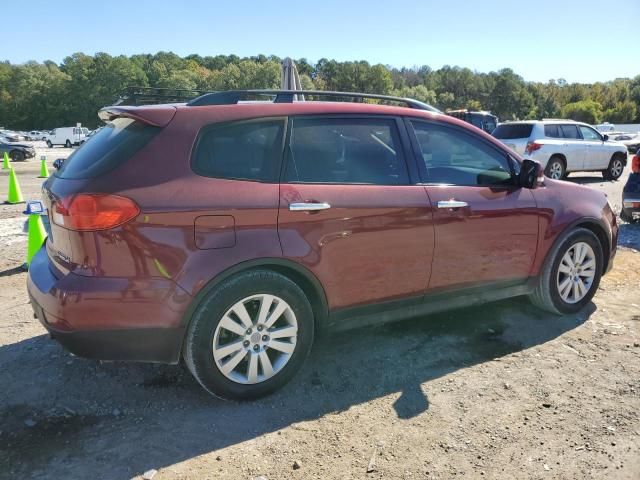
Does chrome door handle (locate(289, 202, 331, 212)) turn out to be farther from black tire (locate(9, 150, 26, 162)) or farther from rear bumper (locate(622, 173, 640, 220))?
black tire (locate(9, 150, 26, 162))

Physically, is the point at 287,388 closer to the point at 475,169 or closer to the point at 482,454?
the point at 482,454

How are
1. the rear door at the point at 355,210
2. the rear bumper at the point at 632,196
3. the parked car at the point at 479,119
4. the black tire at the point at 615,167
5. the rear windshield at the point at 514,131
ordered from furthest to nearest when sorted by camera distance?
the parked car at the point at 479,119
the black tire at the point at 615,167
the rear windshield at the point at 514,131
the rear bumper at the point at 632,196
the rear door at the point at 355,210

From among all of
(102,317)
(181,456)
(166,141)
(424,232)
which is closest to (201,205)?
(166,141)

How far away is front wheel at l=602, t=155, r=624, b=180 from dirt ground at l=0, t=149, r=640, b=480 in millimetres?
13008

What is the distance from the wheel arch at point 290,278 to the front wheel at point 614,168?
15.0m

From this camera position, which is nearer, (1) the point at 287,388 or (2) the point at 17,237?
(1) the point at 287,388

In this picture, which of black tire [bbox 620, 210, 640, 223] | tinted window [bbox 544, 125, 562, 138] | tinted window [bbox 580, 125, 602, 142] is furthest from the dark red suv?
tinted window [bbox 580, 125, 602, 142]

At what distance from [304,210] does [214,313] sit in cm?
78

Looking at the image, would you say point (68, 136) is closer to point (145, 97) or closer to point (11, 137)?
point (11, 137)

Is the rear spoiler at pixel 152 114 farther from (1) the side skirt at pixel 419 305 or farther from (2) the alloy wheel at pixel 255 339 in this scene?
(1) the side skirt at pixel 419 305

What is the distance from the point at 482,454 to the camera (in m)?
2.61

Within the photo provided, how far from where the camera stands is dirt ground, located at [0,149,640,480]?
2.52 m

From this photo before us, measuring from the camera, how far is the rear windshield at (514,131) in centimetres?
1356

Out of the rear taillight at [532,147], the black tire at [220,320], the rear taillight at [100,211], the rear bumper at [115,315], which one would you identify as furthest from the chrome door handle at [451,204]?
the rear taillight at [532,147]
